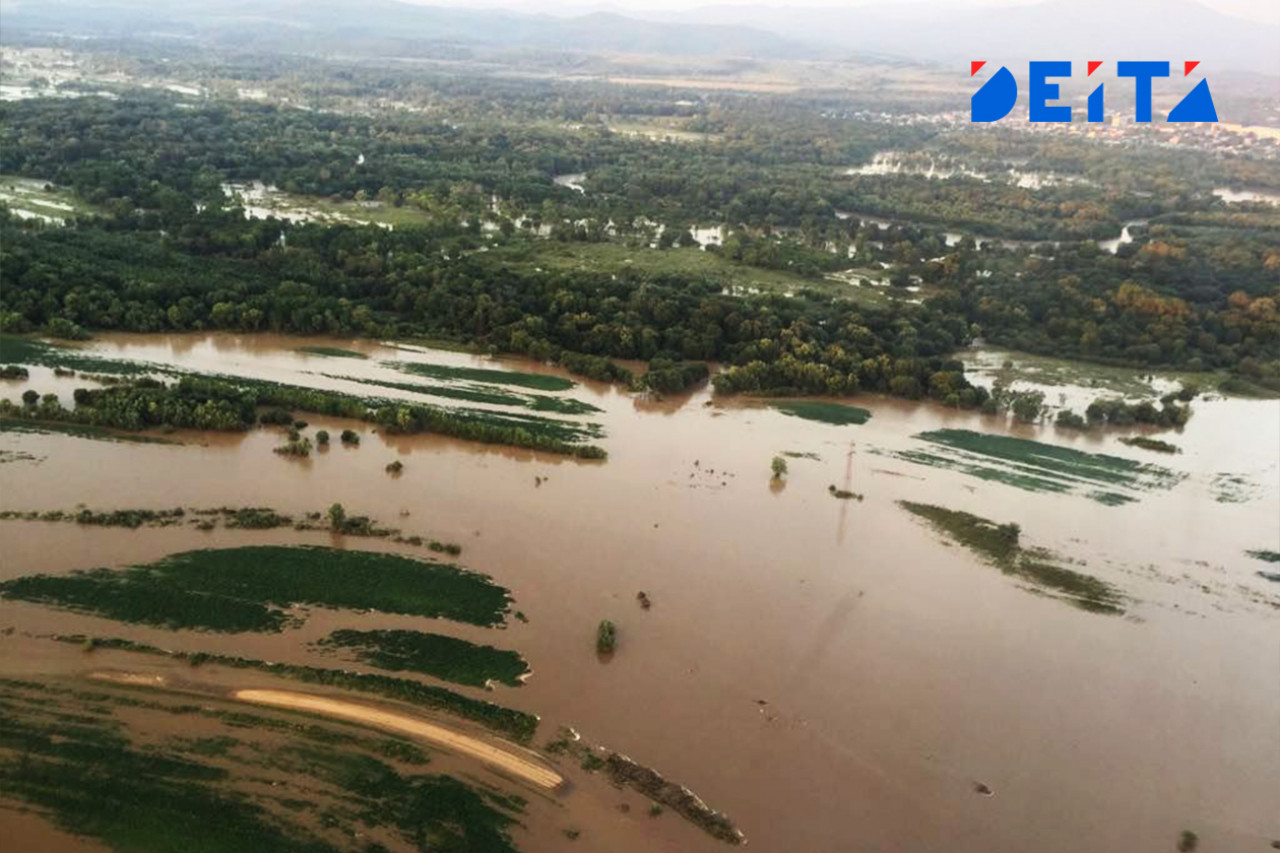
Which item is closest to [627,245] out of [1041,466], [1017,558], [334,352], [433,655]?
[334,352]

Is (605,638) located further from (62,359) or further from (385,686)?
(62,359)

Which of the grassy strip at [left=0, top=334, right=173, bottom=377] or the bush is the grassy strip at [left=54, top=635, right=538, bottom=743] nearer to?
the bush

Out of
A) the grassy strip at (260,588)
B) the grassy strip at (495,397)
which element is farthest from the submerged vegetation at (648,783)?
the grassy strip at (495,397)

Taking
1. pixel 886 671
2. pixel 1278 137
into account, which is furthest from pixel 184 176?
pixel 1278 137

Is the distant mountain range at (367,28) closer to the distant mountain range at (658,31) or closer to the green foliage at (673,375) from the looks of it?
the distant mountain range at (658,31)

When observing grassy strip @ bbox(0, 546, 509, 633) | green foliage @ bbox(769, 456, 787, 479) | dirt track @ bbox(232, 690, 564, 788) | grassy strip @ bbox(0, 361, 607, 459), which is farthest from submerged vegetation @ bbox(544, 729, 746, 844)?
green foliage @ bbox(769, 456, 787, 479)
